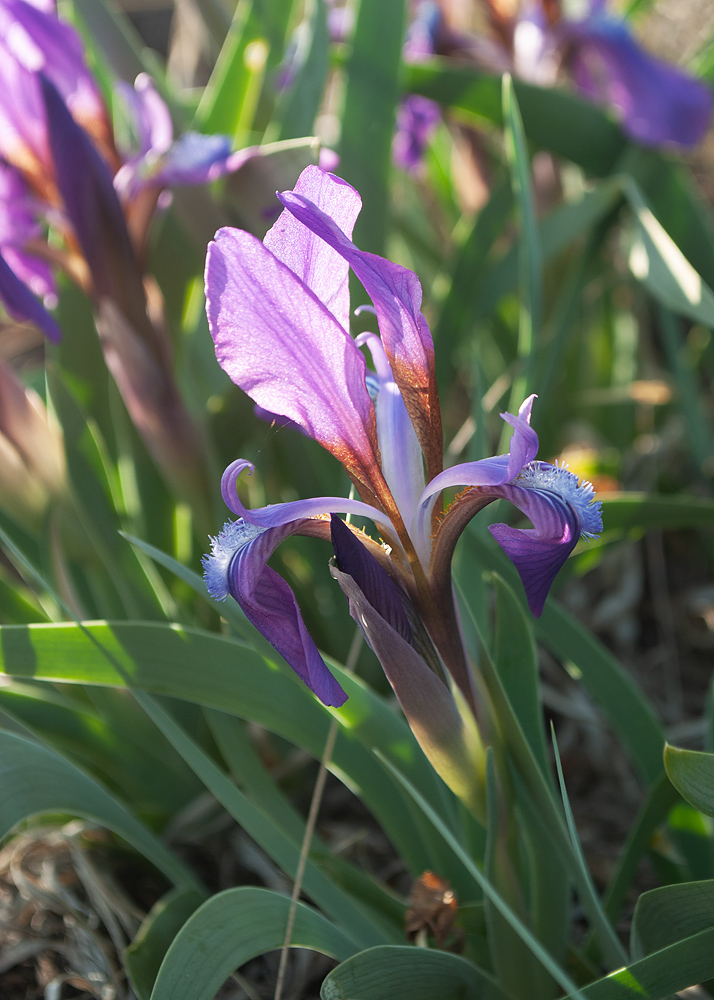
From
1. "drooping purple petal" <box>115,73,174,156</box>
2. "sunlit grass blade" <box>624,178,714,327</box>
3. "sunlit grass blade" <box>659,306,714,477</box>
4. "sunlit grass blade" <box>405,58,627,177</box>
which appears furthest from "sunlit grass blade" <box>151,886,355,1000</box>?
"sunlit grass blade" <box>405,58,627,177</box>

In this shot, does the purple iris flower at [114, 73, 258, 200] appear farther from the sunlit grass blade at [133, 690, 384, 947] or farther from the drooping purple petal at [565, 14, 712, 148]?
the drooping purple petal at [565, 14, 712, 148]

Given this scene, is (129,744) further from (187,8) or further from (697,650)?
(187,8)

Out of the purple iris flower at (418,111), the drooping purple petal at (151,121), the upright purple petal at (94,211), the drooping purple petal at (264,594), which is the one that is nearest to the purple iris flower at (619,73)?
the purple iris flower at (418,111)

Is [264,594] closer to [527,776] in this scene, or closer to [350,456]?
[350,456]

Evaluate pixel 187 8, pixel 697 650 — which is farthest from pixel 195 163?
pixel 697 650

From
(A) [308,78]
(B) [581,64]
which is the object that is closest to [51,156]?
(A) [308,78]

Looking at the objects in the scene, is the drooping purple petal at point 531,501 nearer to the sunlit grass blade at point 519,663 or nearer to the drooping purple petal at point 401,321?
the drooping purple petal at point 401,321
